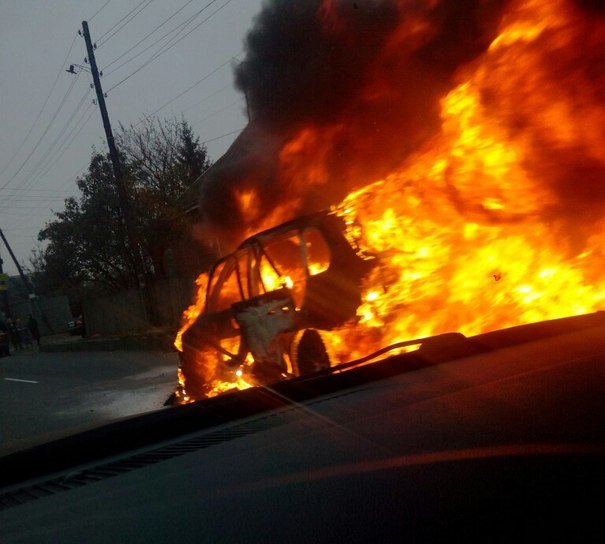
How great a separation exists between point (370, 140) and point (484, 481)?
657 cm

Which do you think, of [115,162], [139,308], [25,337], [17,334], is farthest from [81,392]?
[25,337]

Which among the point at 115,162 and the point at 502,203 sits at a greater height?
the point at 115,162

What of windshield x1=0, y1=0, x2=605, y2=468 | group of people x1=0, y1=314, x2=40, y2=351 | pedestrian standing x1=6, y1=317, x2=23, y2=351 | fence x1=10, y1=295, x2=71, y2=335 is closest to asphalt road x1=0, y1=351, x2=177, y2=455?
windshield x1=0, y1=0, x2=605, y2=468

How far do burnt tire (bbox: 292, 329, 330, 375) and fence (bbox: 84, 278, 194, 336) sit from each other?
1641cm

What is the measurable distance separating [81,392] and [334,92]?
773cm

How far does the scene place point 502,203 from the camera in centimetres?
640

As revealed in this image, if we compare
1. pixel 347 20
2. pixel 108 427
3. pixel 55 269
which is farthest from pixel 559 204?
pixel 55 269

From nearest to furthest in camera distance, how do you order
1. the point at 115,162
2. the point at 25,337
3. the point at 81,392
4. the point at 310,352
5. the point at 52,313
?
the point at 310,352
the point at 81,392
the point at 115,162
the point at 25,337
the point at 52,313

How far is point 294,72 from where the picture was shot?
8734mm

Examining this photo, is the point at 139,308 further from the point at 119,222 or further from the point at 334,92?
the point at 334,92

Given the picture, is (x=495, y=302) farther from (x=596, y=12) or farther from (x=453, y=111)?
(x=596, y=12)

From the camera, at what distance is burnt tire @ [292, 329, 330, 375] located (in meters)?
6.16

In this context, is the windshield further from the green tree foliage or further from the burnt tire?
the green tree foliage

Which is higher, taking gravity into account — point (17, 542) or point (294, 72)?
point (294, 72)
